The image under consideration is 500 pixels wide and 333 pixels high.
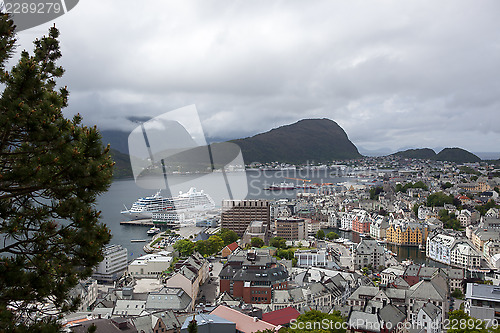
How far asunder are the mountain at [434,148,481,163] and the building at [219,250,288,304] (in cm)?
4965

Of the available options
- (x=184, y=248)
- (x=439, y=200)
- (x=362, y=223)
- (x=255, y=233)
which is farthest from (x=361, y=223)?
(x=184, y=248)

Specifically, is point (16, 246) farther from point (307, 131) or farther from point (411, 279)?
point (307, 131)

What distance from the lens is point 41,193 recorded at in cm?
139

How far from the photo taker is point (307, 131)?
→ 7906 centimetres

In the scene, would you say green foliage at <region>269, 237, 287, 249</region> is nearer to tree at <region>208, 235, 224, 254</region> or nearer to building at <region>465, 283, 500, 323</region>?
tree at <region>208, 235, 224, 254</region>

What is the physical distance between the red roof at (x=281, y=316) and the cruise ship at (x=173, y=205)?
1303cm

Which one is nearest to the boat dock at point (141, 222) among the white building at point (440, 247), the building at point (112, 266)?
the building at point (112, 266)

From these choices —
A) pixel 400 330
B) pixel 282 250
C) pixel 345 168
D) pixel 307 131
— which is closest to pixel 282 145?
pixel 307 131

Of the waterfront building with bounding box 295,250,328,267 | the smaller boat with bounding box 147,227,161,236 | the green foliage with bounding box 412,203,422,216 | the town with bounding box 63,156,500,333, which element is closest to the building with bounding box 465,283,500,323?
the town with bounding box 63,156,500,333

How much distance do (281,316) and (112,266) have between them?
220 inches

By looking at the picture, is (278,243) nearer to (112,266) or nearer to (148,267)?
(148,267)

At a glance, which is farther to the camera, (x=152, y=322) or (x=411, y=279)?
(x=411, y=279)

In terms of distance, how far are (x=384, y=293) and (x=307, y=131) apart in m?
73.6

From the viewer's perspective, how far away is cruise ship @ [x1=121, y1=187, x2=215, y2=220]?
1884 centimetres
